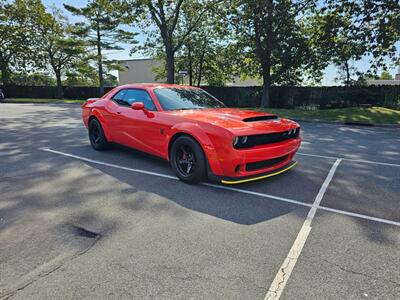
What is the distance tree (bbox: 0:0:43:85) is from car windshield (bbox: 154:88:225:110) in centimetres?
3677

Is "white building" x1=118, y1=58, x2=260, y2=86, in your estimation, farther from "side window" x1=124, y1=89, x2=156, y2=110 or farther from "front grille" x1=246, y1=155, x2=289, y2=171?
"front grille" x1=246, y1=155, x2=289, y2=171

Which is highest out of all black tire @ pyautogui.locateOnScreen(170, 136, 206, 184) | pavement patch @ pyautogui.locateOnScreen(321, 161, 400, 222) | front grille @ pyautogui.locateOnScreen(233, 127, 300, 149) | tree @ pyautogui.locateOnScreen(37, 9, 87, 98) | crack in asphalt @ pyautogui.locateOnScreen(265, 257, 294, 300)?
tree @ pyautogui.locateOnScreen(37, 9, 87, 98)

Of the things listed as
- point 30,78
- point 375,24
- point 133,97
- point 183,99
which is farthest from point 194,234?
point 30,78

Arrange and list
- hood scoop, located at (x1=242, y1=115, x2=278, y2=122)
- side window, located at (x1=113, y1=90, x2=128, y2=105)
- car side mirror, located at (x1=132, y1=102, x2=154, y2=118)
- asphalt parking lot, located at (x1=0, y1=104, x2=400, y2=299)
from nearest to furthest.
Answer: asphalt parking lot, located at (x1=0, y1=104, x2=400, y2=299) < hood scoop, located at (x1=242, y1=115, x2=278, y2=122) < car side mirror, located at (x1=132, y1=102, x2=154, y2=118) < side window, located at (x1=113, y1=90, x2=128, y2=105)

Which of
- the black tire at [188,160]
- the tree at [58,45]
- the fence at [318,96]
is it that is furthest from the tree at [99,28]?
the black tire at [188,160]

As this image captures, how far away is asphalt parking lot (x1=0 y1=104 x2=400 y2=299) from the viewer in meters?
2.06

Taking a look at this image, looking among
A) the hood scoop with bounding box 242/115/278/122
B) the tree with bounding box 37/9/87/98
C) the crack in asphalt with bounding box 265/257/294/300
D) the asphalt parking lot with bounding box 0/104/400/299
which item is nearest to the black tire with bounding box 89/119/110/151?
the asphalt parking lot with bounding box 0/104/400/299

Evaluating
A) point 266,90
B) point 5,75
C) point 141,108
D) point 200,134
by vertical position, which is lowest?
point 200,134

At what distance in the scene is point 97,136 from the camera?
6316 millimetres

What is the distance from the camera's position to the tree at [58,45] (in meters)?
32.7

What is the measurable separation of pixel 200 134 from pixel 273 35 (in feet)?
51.8

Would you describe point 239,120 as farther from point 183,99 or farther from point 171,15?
point 171,15

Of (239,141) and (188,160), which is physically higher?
(239,141)

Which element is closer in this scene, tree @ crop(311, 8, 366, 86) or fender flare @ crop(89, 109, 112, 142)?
fender flare @ crop(89, 109, 112, 142)
